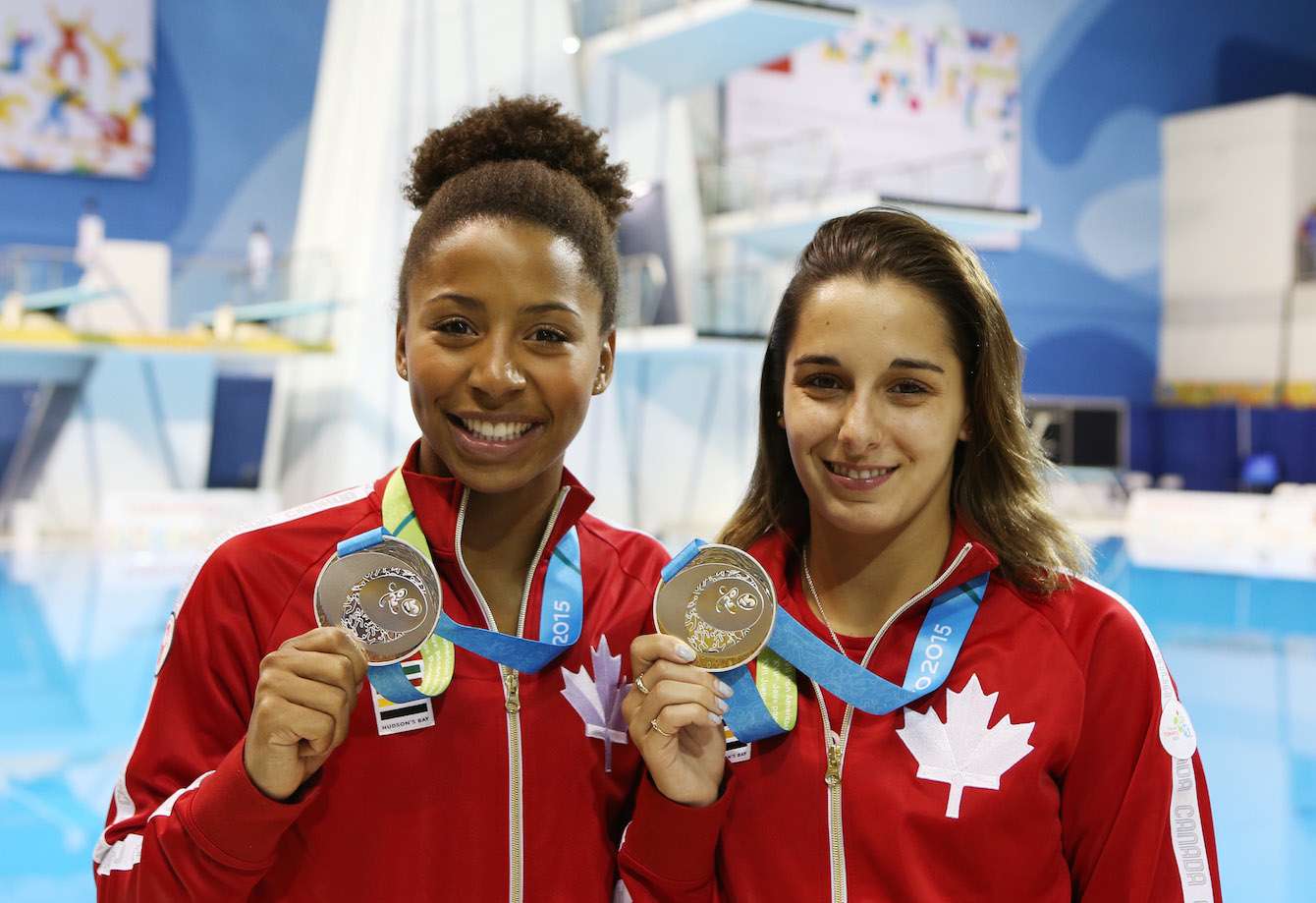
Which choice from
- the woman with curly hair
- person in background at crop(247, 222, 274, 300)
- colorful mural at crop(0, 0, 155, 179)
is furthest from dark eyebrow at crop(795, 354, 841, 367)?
colorful mural at crop(0, 0, 155, 179)

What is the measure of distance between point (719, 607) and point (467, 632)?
32 centimetres

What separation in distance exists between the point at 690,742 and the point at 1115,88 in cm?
2614

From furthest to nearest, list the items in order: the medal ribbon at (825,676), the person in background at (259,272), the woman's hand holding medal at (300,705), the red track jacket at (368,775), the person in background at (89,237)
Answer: the person in background at (259,272), the person in background at (89,237), the medal ribbon at (825,676), the red track jacket at (368,775), the woman's hand holding medal at (300,705)

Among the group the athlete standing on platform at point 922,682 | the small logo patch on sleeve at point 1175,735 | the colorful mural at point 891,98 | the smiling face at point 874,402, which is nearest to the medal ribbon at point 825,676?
the athlete standing on platform at point 922,682

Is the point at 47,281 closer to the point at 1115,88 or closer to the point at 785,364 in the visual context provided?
the point at 785,364

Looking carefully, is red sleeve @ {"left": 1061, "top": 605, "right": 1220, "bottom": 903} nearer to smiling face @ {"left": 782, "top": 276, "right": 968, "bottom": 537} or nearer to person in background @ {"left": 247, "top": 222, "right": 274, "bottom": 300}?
smiling face @ {"left": 782, "top": 276, "right": 968, "bottom": 537}

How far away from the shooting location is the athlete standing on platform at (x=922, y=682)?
5.42 ft

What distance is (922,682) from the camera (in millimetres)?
1720

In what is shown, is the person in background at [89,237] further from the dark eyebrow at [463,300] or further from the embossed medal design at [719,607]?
the embossed medal design at [719,607]

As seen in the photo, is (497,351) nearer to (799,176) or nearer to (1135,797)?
(1135,797)

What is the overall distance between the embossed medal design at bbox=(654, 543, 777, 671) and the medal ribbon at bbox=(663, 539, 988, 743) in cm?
3

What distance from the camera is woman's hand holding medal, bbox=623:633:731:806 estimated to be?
1560 millimetres

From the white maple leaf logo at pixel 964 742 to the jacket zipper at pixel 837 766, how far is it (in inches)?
3.1

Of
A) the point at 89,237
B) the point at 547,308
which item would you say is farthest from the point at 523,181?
the point at 89,237
